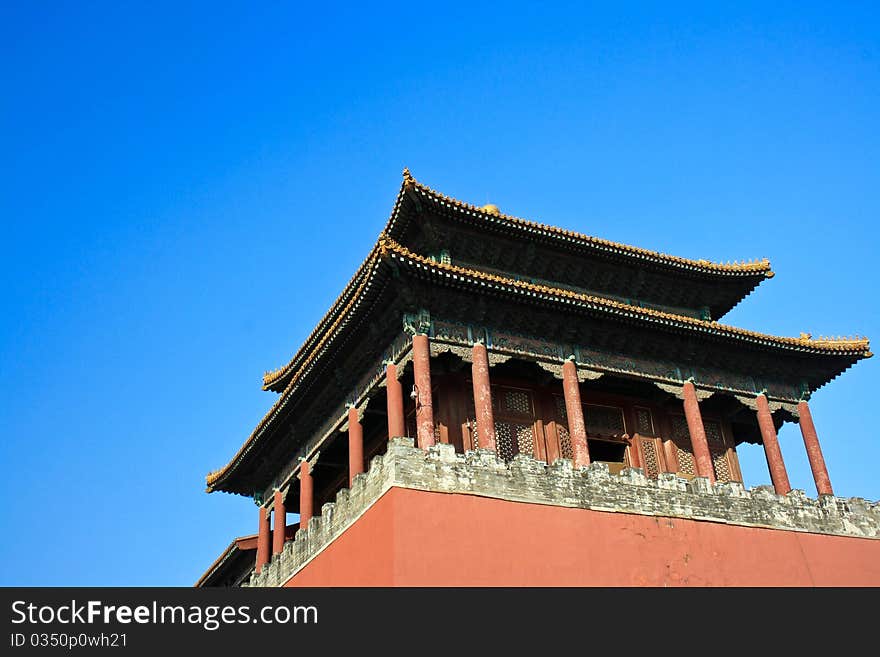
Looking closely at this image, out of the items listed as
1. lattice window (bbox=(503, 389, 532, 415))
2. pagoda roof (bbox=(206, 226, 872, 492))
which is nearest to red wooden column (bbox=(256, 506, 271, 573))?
pagoda roof (bbox=(206, 226, 872, 492))

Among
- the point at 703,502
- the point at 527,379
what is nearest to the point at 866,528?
the point at 703,502

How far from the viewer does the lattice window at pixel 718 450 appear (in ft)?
76.1

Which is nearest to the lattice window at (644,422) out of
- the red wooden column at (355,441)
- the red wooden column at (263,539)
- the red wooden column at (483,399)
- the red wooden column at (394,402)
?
the red wooden column at (483,399)

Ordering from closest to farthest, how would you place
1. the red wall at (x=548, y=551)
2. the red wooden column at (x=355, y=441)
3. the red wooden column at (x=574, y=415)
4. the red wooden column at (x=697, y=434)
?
the red wall at (x=548, y=551) → the red wooden column at (x=574, y=415) → the red wooden column at (x=697, y=434) → the red wooden column at (x=355, y=441)

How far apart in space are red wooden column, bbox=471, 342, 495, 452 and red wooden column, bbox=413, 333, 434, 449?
3.20 feet

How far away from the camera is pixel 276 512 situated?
25.7 meters

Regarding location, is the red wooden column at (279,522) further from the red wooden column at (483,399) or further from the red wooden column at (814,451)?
the red wooden column at (814,451)

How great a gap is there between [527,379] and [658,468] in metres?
3.93

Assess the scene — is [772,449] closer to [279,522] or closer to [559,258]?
[559,258]

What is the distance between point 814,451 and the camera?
22359 millimetres

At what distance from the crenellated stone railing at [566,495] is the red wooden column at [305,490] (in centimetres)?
218

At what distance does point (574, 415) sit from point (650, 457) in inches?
147

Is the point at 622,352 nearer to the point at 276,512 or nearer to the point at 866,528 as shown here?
the point at 866,528

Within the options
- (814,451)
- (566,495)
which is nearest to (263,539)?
(566,495)
